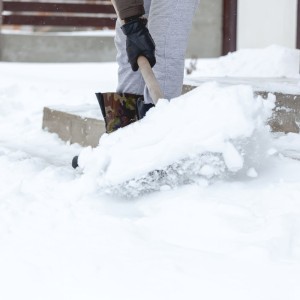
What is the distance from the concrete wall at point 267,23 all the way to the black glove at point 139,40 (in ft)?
14.5

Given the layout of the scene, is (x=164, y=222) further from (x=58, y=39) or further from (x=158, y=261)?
(x=58, y=39)

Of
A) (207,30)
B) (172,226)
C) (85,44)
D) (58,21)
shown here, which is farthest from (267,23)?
(172,226)

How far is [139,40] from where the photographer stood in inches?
88.3

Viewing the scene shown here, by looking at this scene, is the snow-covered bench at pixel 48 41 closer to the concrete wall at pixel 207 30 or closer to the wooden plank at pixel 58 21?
the wooden plank at pixel 58 21

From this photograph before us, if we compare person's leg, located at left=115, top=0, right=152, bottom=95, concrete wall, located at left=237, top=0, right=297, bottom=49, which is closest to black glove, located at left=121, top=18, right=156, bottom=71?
person's leg, located at left=115, top=0, right=152, bottom=95

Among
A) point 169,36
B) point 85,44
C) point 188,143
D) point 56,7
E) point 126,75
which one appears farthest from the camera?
point 56,7

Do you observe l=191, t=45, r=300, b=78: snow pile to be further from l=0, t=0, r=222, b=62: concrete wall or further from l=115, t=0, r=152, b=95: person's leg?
l=115, t=0, r=152, b=95: person's leg

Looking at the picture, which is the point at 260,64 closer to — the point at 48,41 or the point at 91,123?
the point at 91,123

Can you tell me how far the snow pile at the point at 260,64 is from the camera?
19.6 feet

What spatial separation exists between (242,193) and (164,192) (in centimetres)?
24

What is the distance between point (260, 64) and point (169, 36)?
4231 millimetres

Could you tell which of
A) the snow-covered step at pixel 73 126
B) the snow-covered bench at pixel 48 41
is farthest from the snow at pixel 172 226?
the snow-covered bench at pixel 48 41

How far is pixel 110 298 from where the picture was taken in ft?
4.46

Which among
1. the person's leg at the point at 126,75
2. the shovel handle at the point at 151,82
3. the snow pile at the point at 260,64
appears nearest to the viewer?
the shovel handle at the point at 151,82
